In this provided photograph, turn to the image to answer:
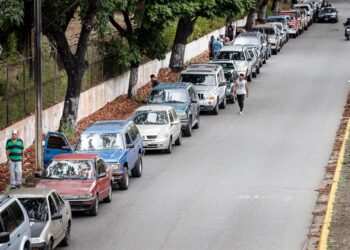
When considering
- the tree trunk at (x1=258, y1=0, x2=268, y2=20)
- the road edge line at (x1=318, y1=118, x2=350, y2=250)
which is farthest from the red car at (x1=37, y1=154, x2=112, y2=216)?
the tree trunk at (x1=258, y1=0, x2=268, y2=20)

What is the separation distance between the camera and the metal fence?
106 ft

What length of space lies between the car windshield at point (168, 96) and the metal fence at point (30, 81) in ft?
11.0

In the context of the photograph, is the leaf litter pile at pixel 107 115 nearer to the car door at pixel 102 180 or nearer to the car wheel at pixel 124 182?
the car wheel at pixel 124 182

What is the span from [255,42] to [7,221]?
40563 mm

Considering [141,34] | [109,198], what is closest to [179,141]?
[109,198]

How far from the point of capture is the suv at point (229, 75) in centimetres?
4466

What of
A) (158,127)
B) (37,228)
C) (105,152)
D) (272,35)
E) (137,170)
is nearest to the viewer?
(37,228)

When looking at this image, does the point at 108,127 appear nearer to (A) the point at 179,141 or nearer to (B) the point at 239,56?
Result: (A) the point at 179,141

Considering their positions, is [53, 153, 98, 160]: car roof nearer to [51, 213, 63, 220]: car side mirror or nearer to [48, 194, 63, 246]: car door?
[48, 194, 63, 246]: car door

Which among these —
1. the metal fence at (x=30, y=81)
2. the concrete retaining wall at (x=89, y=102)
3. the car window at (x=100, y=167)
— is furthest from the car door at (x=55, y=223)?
the metal fence at (x=30, y=81)

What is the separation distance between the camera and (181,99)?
122 feet

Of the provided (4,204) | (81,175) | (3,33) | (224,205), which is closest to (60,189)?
(81,175)

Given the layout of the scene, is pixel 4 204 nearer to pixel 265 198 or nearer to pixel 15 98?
pixel 265 198

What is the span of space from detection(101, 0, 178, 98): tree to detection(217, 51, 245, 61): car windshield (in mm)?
6641
